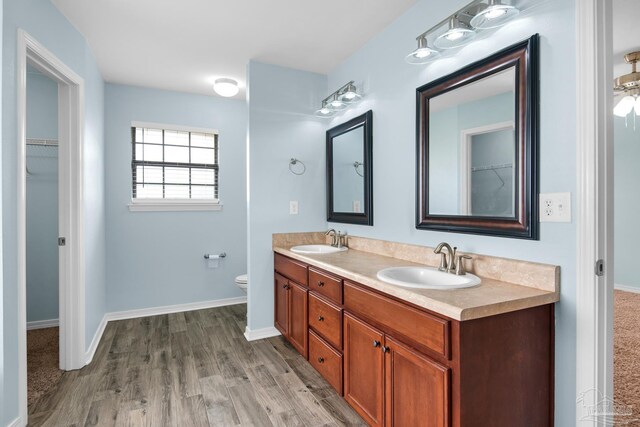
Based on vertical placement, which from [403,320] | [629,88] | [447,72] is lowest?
[403,320]

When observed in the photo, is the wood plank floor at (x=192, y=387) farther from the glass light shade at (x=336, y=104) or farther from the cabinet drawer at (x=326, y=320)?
the glass light shade at (x=336, y=104)

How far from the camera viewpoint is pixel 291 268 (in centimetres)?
271

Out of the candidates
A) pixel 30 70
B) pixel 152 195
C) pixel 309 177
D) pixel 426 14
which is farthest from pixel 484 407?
pixel 30 70

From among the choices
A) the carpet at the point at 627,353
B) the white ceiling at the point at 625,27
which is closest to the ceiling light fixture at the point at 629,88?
the white ceiling at the point at 625,27

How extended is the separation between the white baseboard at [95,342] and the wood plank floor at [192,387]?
0.05 metres

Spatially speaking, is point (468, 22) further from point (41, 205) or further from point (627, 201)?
point (627, 201)

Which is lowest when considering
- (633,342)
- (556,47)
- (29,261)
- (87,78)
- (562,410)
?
(633,342)

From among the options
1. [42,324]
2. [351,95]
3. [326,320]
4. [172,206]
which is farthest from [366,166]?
[42,324]

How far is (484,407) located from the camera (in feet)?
4.09

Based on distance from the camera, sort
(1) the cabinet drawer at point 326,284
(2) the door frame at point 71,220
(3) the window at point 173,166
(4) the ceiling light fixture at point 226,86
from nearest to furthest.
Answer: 1. (1) the cabinet drawer at point 326,284
2. (2) the door frame at point 71,220
3. (4) the ceiling light fixture at point 226,86
4. (3) the window at point 173,166

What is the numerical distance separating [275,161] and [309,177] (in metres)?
0.37

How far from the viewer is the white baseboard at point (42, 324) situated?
325 centimetres

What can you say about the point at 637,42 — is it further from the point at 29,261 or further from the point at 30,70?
the point at 29,261

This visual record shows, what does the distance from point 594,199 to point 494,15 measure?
0.93 metres
